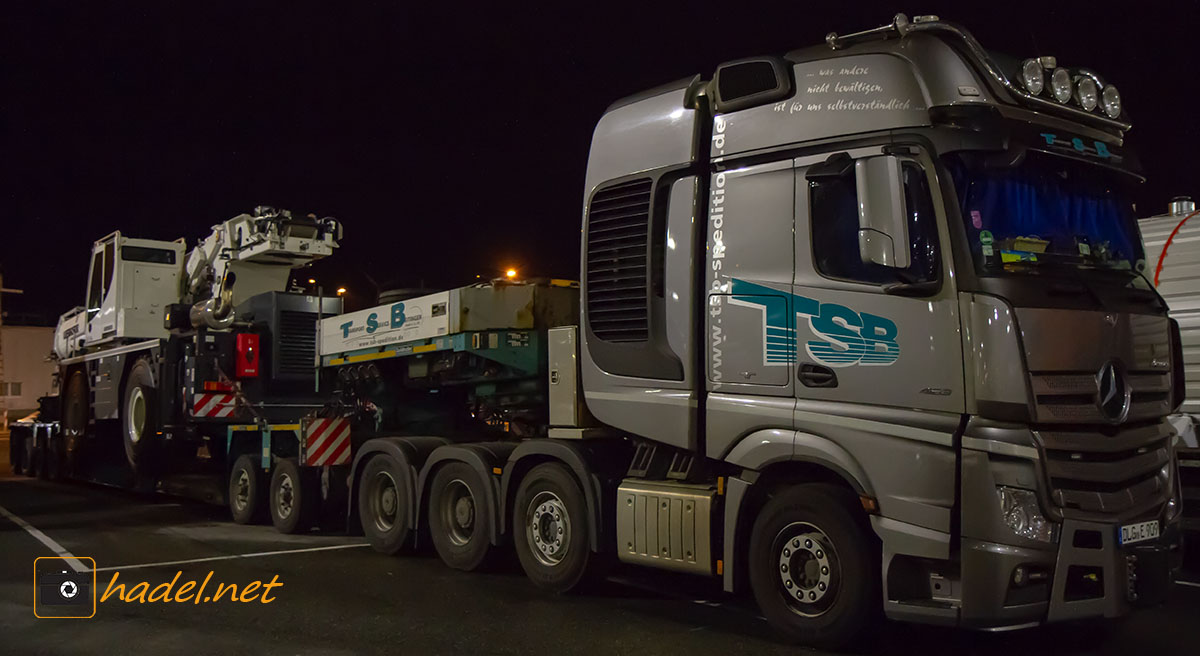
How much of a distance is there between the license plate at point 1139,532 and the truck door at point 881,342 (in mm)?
1014

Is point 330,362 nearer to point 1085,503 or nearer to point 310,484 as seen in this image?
point 310,484

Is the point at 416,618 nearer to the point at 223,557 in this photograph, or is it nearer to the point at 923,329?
the point at 223,557

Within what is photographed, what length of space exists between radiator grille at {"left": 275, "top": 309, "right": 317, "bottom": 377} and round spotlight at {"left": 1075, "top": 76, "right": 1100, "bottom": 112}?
36.1 feet

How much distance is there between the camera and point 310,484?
1190 cm

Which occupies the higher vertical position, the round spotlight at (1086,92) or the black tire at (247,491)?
the round spotlight at (1086,92)

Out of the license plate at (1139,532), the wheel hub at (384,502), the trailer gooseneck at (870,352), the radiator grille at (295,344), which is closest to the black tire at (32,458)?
the radiator grille at (295,344)

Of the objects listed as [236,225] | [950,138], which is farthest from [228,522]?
[950,138]

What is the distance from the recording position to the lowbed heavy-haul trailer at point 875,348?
5.62m

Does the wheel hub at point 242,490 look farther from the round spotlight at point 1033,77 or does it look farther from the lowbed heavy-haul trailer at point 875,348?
the round spotlight at point 1033,77

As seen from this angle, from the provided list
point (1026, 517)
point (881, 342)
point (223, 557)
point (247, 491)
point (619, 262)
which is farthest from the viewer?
point (247, 491)

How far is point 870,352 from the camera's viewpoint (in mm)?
6086

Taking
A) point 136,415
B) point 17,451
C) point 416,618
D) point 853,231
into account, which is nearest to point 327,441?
point 416,618

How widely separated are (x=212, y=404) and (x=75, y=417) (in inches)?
245

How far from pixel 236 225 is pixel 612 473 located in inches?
405
